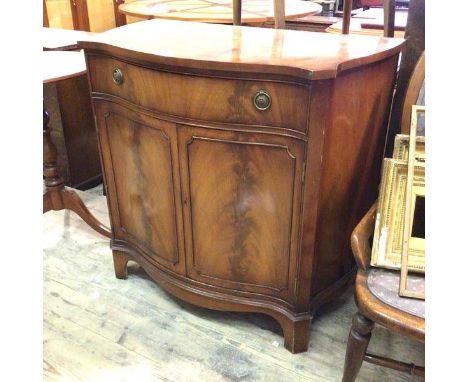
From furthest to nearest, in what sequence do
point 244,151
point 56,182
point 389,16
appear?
point 56,182
point 389,16
point 244,151

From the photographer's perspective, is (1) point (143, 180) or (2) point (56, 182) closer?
(1) point (143, 180)

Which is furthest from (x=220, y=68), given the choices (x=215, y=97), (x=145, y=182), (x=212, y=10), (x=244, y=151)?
(x=212, y=10)

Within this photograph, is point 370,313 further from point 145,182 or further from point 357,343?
point 145,182

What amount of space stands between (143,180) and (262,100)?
0.53m

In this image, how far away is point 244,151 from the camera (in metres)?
1.14

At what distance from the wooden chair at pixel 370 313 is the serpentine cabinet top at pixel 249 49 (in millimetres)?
414

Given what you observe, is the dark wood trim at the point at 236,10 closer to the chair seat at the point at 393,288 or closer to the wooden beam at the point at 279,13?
the wooden beam at the point at 279,13

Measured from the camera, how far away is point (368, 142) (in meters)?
1.25

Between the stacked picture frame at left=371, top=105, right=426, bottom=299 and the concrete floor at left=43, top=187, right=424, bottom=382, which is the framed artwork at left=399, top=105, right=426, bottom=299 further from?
the concrete floor at left=43, top=187, right=424, bottom=382

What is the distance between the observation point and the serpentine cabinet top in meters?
0.99

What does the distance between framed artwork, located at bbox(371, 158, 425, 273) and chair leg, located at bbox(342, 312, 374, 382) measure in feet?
0.45

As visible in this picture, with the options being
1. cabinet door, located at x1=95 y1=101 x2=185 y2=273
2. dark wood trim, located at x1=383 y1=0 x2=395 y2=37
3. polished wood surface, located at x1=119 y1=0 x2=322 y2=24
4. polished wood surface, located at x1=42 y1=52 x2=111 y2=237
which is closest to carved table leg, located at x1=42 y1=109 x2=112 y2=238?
polished wood surface, located at x1=42 y1=52 x2=111 y2=237
